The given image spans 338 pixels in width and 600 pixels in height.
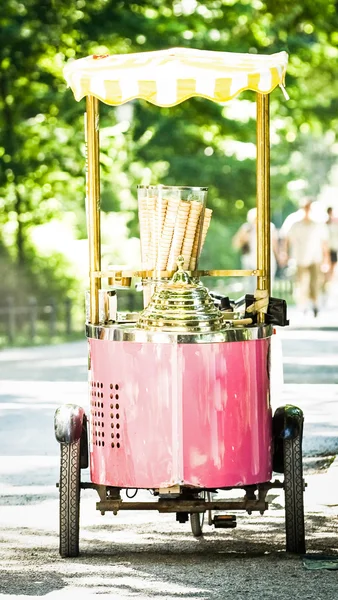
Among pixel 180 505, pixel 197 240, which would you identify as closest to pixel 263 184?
pixel 197 240

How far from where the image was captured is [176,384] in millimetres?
7684

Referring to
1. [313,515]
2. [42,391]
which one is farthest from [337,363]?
[313,515]

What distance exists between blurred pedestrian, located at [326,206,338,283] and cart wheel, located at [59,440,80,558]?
21.7m

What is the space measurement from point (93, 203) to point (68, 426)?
1178mm

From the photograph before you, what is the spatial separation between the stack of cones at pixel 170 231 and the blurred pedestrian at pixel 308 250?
17858 millimetres

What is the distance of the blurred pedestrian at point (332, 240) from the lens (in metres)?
29.5

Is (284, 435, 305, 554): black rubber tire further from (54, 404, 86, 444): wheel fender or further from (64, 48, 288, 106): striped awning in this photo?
(64, 48, 288, 106): striped awning

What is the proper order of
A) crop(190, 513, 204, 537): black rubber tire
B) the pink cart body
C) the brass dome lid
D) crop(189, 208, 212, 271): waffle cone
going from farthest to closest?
crop(190, 513, 204, 537): black rubber tire < crop(189, 208, 212, 271): waffle cone < the brass dome lid < the pink cart body

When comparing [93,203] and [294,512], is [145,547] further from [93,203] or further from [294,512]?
[93,203]

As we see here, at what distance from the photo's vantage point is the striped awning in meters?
7.89

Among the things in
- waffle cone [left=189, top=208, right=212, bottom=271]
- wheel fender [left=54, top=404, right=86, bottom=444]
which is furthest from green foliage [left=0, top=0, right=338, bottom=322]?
wheel fender [left=54, top=404, right=86, bottom=444]

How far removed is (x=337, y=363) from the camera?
18.8 meters

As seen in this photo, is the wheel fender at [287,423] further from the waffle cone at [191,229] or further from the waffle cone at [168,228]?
the waffle cone at [168,228]

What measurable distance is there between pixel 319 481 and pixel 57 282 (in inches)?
749
